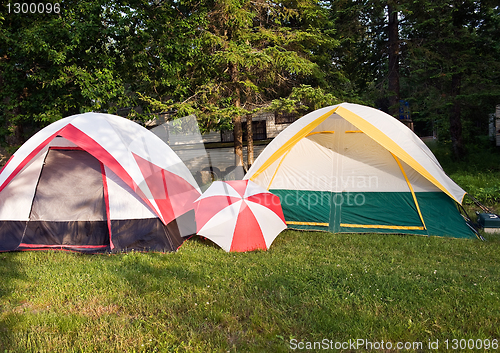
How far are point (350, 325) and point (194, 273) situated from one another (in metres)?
1.96

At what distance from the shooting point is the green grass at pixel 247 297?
9.28 ft

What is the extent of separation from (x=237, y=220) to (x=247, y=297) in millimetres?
1559

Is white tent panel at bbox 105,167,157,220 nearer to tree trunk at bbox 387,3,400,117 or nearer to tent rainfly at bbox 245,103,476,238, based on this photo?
tent rainfly at bbox 245,103,476,238

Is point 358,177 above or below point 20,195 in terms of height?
above

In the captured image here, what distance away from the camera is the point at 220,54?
29.3 feet

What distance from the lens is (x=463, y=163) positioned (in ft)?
40.7

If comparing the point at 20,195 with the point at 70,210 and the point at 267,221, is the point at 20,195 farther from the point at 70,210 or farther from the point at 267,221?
the point at 267,221

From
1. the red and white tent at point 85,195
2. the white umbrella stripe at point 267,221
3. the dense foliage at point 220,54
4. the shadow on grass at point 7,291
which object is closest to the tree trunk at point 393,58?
the dense foliage at point 220,54

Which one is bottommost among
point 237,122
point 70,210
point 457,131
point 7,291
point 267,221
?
point 7,291

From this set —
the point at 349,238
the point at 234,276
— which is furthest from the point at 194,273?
the point at 349,238

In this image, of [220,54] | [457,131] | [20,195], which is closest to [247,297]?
[20,195]

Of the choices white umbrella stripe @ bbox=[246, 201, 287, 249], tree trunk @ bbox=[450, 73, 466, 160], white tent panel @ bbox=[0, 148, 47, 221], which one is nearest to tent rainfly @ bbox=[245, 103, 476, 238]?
white umbrella stripe @ bbox=[246, 201, 287, 249]

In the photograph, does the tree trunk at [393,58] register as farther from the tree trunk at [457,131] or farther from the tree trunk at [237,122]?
the tree trunk at [237,122]

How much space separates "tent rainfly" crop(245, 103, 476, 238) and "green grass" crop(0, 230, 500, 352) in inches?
27.8
